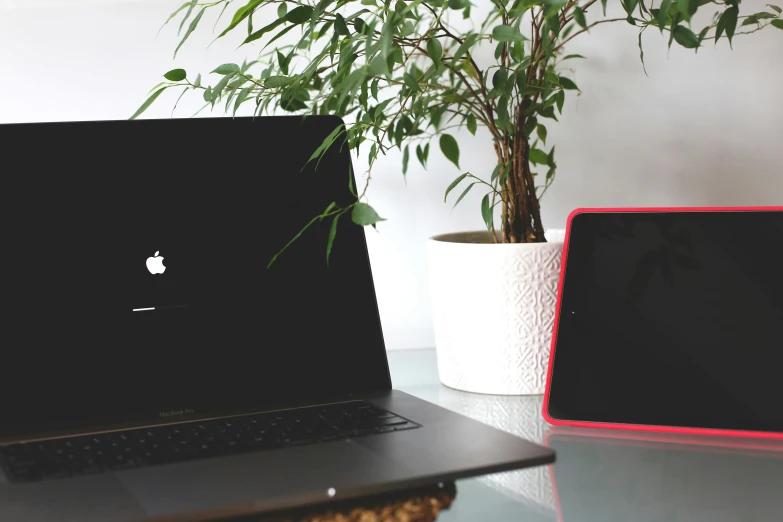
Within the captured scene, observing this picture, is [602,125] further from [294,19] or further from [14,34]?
[14,34]

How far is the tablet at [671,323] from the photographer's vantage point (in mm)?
689

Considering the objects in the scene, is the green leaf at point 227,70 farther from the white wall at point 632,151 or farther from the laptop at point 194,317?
the white wall at point 632,151

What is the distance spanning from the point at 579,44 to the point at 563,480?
677 millimetres

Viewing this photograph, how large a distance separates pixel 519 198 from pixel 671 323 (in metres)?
0.21

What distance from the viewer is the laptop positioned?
1.88ft

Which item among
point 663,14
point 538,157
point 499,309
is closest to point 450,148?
point 538,157

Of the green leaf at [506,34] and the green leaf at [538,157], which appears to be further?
the green leaf at [538,157]

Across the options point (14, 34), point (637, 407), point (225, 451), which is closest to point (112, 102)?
point (14, 34)

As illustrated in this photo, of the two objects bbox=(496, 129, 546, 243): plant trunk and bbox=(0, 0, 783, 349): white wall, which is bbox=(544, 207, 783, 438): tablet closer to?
bbox=(496, 129, 546, 243): plant trunk

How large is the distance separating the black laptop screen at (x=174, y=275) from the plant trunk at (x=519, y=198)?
0.55ft

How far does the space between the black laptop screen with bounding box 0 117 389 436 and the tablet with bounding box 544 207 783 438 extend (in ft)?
0.64

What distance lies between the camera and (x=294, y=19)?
704mm

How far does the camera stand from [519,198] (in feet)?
2.77

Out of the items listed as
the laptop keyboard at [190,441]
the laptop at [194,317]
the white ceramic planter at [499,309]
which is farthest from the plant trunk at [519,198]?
the laptop keyboard at [190,441]
